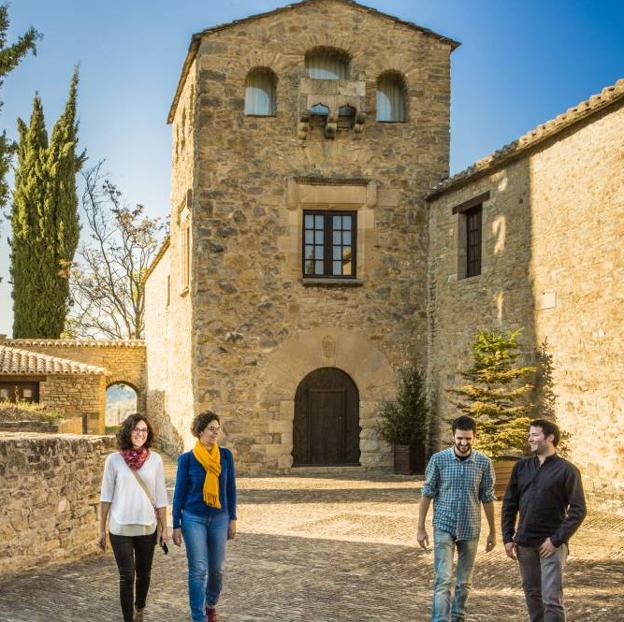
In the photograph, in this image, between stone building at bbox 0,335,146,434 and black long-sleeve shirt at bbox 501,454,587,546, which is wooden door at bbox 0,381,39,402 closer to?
A: stone building at bbox 0,335,146,434

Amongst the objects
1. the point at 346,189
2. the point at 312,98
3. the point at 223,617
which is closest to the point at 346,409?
the point at 346,189

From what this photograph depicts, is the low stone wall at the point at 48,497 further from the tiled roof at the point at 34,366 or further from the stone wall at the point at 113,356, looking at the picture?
the stone wall at the point at 113,356

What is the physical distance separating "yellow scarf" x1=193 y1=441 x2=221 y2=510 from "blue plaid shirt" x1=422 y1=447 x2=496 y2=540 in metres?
1.32

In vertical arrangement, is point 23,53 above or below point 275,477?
above

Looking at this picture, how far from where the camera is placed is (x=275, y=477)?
48.2ft

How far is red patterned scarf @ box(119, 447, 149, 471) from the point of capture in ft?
18.6

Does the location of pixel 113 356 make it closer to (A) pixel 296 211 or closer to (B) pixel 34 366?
(B) pixel 34 366

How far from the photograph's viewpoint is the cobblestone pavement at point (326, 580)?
20.2ft

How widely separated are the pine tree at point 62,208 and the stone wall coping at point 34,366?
27.8 ft

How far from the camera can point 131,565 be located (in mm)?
5555

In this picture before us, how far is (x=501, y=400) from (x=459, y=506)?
23.3ft

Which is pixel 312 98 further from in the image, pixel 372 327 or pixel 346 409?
pixel 346 409

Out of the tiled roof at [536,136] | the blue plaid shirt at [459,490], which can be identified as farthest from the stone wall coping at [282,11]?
the blue plaid shirt at [459,490]

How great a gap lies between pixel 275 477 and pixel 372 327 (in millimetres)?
3130
